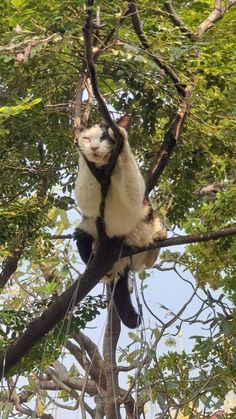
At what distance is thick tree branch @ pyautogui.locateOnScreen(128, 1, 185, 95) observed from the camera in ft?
7.82

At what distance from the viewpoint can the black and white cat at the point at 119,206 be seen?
9.23 ft

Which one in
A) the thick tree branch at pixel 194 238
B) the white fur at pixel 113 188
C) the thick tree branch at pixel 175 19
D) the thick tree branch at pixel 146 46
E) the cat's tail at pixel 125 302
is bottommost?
the thick tree branch at pixel 194 238

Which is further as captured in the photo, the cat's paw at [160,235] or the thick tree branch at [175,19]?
the cat's paw at [160,235]

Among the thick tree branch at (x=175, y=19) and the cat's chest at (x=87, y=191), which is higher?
the thick tree branch at (x=175, y=19)

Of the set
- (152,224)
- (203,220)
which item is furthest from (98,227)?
(203,220)

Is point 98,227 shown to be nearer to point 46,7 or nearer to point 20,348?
point 20,348

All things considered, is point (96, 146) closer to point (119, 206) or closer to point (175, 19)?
point (119, 206)

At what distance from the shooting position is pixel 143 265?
3.76m

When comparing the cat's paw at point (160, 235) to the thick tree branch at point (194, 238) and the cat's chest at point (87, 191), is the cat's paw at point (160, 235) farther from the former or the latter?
the cat's chest at point (87, 191)

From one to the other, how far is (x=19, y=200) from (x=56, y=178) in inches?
10.7

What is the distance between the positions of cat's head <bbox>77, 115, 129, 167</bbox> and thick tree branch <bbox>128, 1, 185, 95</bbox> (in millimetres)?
288

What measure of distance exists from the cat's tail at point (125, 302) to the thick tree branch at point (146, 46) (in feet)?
3.55

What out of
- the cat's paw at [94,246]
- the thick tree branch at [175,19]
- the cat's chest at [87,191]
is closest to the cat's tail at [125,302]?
the cat's paw at [94,246]

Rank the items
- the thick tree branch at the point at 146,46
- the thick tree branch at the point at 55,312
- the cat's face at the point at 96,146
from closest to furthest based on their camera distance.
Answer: the thick tree branch at the point at 146,46 < the cat's face at the point at 96,146 < the thick tree branch at the point at 55,312
